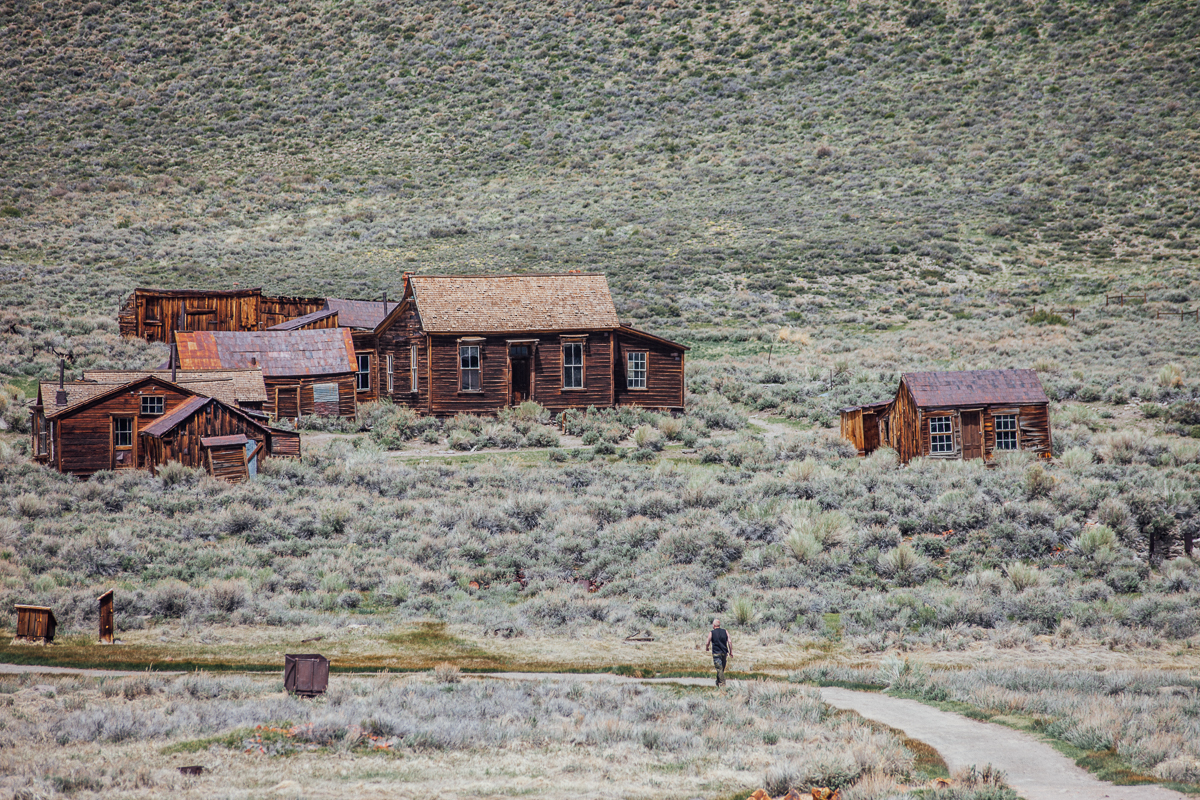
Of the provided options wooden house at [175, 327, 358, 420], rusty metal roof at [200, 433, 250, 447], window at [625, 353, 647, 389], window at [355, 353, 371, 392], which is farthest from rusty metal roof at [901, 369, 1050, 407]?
window at [355, 353, 371, 392]

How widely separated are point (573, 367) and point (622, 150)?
1788 inches

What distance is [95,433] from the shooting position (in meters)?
27.9

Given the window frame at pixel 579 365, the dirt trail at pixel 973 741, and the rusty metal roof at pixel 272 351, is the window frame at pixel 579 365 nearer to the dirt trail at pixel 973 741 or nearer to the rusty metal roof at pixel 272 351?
the rusty metal roof at pixel 272 351

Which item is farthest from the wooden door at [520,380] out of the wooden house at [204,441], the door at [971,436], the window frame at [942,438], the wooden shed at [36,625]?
the wooden shed at [36,625]

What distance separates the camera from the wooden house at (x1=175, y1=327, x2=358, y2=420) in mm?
37312

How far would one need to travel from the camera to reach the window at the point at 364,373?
40281 mm

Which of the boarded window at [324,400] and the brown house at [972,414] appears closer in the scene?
the brown house at [972,414]

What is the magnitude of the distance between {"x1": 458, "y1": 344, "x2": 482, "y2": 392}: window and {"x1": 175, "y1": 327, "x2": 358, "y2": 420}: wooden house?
452cm

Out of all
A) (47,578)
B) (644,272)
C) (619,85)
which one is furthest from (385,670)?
(619,85)

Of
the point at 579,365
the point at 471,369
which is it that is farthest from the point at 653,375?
the point at 471,369

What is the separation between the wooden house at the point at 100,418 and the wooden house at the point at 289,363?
8027 millimetres

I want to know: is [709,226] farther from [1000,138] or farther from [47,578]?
[47,578]

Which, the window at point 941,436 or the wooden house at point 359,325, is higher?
the wooden house at point 359,325

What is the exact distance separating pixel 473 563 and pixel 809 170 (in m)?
59.2
